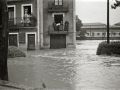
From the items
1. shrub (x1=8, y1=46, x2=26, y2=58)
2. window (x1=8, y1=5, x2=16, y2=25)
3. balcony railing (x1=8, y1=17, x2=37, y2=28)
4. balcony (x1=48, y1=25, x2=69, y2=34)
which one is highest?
window (x1=8, y1=5, x2=16, y2=25)

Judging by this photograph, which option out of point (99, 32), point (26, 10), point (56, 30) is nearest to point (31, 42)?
point (56, 30)

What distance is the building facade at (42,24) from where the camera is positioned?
2912 cm

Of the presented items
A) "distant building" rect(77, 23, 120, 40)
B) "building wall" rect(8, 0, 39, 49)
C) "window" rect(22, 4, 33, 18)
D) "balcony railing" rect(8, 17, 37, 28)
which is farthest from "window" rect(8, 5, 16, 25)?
"distant building" rect(77, 23, 120, 40)

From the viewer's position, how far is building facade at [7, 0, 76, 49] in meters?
29.1

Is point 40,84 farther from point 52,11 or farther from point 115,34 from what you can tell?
point 115,34

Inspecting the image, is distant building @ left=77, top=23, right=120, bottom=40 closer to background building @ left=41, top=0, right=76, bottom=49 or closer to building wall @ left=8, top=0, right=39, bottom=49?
background building @ left=41, top=0, right=76, bottom=49

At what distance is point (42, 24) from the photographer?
3003cm

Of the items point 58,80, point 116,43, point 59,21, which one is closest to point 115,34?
point 59,21

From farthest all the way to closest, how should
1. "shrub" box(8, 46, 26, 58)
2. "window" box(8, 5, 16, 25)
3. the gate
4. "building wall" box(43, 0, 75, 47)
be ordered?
"window" box(8, 5, 16, 25) < the gate < "building wall" box(43, 0, 75, 47) < "shrub" box(8, 46, 26, 58)

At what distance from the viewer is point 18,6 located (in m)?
30.2

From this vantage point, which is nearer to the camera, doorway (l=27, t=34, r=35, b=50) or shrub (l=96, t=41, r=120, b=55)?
shrub (l=96, t=41, r=120, b=55)

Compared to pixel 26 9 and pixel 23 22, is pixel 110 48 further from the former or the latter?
pixel 26 9

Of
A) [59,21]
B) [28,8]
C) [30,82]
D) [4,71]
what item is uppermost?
[28,8]

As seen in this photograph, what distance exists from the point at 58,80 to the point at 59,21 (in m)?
23.7
